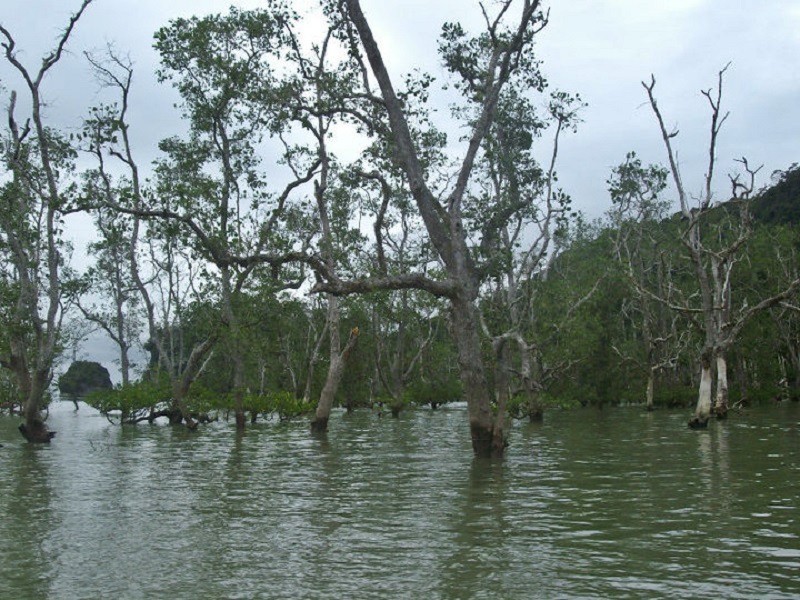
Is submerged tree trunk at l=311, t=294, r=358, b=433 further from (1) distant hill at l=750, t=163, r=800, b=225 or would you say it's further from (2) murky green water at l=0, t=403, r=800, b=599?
(1) distant hill at l=750, t=163, r=800, b=225

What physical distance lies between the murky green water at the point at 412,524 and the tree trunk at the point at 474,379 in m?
0.69

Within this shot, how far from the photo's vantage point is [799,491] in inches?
546

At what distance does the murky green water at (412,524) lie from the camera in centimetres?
853

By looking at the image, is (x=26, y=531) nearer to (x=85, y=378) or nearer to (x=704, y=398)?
(x=704, y=398)

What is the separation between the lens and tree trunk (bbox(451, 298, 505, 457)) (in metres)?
19.1

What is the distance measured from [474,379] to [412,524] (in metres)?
7.61

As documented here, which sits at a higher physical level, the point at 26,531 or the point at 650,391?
the point at 650,391

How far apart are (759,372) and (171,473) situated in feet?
128

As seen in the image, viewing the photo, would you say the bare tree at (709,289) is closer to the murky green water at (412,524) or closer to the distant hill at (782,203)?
the murky green water at (412,524)

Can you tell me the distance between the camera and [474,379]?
62.4 feet

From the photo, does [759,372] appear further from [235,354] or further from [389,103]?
[389,103]

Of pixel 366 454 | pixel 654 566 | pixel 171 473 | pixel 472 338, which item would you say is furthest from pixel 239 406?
pixel 654 566

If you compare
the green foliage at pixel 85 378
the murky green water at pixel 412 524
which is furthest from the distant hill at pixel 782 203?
the green foliage at pixel 85 378

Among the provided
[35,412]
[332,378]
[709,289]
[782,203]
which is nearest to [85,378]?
[782,203]
